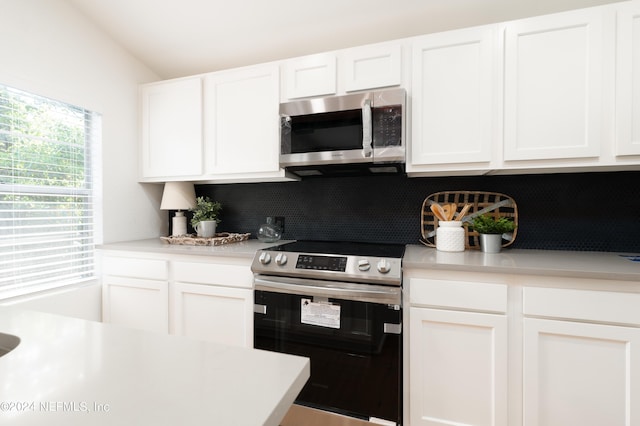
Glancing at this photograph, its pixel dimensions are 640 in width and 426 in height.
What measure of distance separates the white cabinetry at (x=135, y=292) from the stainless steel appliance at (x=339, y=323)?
27.9 inches

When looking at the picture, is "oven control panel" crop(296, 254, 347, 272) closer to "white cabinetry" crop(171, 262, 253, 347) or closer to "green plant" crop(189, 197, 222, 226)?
"white cabinetry" crop(171, 262, 253, 347)

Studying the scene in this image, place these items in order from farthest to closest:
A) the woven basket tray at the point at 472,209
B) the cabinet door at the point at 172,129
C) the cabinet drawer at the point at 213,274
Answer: the cabinet door at the point at 172,129 < the woven basket tray at the point at 472,209 < the cabinet drawer at the point at 213,274

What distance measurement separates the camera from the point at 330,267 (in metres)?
1.64

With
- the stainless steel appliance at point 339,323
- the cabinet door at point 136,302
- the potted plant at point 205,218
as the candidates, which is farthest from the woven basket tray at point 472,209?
the cabinet door at point 136,302

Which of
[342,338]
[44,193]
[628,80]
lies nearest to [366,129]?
[342,338]

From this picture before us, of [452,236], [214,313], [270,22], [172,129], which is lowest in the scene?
[214,313]

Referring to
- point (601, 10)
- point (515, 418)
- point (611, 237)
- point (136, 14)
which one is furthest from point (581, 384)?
point (136, 14)

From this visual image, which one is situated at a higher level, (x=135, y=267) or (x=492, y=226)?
(x=492, y=226)

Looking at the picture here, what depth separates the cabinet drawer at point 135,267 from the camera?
6.66 feet

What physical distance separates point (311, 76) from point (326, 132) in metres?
0.39

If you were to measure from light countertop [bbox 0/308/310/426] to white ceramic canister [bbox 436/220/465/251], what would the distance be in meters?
1.41

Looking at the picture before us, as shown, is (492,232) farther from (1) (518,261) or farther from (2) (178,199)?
(2) (178,199)

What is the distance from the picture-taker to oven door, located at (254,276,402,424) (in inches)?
60.1

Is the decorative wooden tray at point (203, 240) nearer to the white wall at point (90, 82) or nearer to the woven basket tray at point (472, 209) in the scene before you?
the white wall at point (90, 82)
